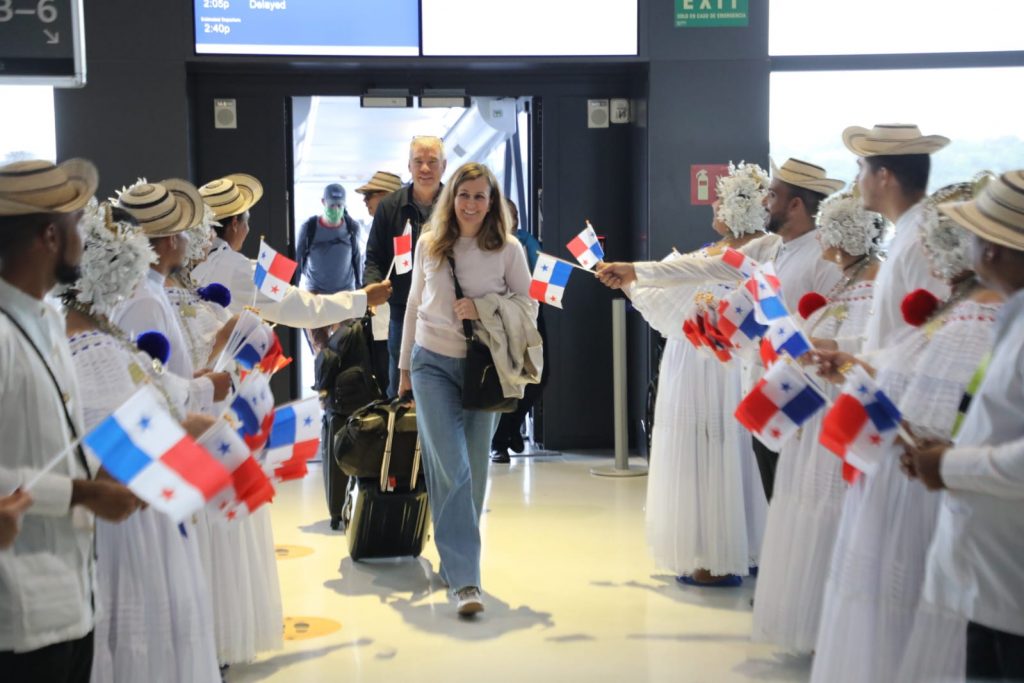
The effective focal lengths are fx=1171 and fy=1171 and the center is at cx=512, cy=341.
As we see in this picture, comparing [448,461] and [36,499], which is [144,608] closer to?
[36,499]

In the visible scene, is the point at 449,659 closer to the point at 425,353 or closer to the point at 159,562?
the point at 425,353

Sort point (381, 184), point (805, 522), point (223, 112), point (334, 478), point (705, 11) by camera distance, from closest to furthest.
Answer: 1. point (805, 522)
2. point (334, 478)
3. point (381, 184)
4. point (705, 11)
5. point (223, 112)

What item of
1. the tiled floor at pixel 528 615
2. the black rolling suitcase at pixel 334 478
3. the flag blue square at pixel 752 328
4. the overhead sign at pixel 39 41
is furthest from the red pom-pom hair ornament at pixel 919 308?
the black rolling suitcase at pixel 334 478

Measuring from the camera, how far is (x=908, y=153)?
140 inches

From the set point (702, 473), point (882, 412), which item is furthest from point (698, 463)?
point (882, 412)

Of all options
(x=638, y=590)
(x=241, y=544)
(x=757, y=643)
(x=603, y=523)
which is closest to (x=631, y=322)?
(x=603, y=523)

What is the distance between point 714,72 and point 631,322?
196 cm

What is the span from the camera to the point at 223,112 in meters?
8.57

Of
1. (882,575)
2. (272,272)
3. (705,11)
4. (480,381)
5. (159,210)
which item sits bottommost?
(882,575)

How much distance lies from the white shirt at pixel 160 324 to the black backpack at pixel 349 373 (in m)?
2.70

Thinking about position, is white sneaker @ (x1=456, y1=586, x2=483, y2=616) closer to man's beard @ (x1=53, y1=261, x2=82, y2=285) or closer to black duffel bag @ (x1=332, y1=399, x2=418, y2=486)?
black duffel bag @ (x1=332, y1=399, x2=418, y2=486)

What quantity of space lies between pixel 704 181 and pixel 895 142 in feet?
16.3

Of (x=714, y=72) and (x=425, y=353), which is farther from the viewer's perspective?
(x=714, y=72)

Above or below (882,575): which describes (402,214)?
above
